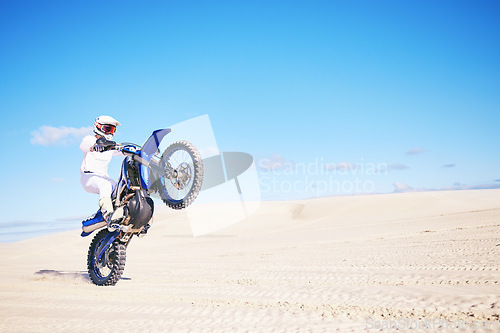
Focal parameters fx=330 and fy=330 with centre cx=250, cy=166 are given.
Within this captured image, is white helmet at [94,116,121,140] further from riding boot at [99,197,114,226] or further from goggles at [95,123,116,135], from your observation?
riding boot at [99,197,114,226]

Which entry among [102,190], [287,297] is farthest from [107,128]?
[287,297]

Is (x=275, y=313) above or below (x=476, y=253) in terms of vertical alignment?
above

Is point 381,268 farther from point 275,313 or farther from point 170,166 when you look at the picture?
point 170,166

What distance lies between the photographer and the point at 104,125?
20.2ft

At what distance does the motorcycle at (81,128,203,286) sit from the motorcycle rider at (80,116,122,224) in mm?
164

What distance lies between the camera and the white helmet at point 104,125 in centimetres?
613

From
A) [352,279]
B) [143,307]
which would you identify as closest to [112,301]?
[143,307]

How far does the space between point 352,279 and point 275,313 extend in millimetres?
2141

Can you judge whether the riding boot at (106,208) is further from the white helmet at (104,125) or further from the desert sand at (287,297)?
the desert sand at (287,297)

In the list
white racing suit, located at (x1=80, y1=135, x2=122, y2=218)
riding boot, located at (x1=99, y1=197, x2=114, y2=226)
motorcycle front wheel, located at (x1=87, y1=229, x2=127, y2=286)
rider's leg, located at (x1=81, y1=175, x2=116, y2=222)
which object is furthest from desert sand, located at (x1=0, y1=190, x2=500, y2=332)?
white racing suit, located at (x1=80, y1=135, x2=122, y2=218)

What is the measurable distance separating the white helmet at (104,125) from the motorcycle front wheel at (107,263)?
214 cm

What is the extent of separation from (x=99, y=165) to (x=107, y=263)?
6.60 ft

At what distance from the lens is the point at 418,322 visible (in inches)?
129

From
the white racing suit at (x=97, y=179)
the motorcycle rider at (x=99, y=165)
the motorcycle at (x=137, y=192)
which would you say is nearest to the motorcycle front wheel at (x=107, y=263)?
the motorcycle at (x=137, y=192)
